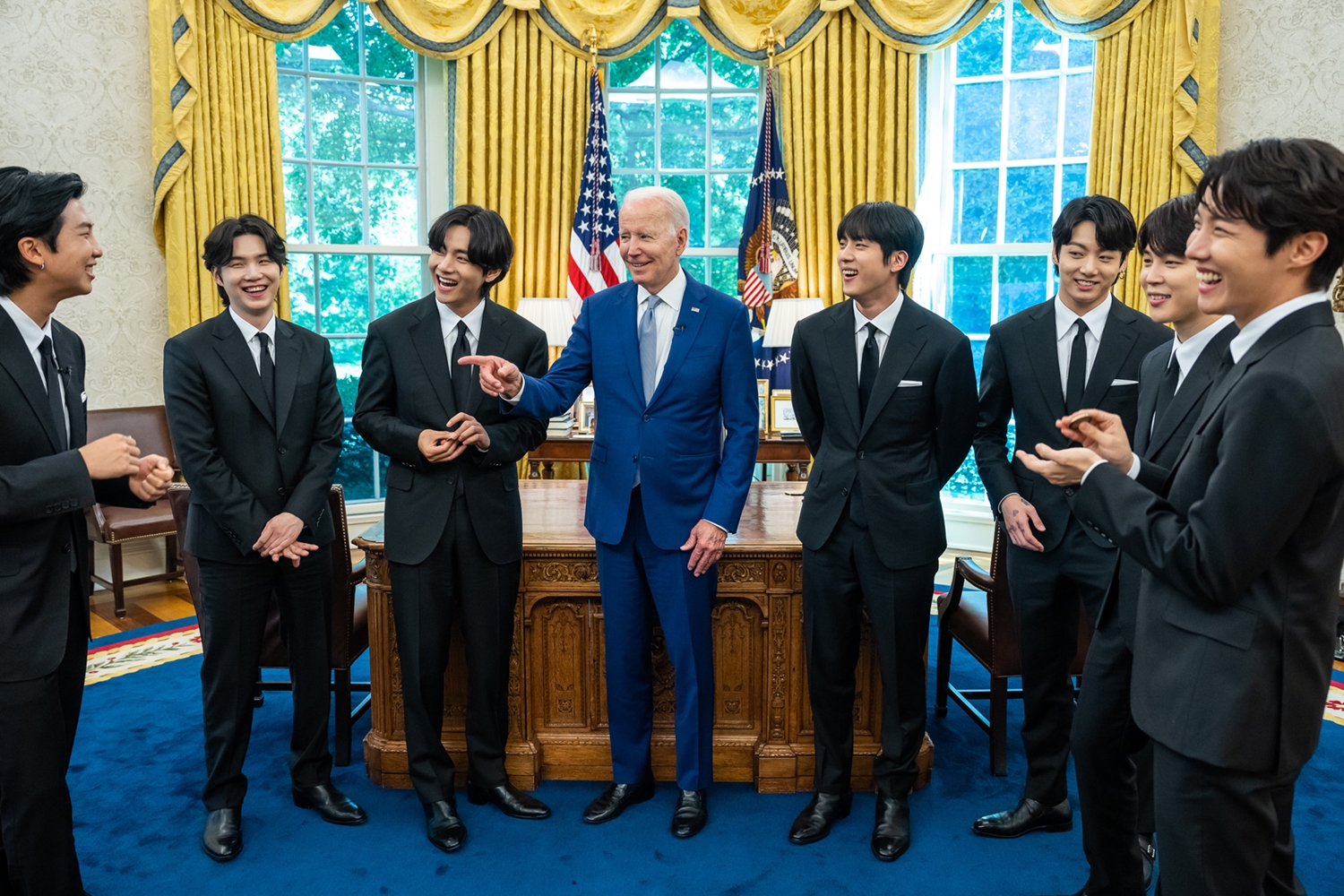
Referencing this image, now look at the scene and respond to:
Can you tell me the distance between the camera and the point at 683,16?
Result: 18.8ft

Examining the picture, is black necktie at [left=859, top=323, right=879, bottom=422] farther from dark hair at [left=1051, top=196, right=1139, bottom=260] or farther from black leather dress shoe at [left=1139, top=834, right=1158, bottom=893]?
black leather dress shoe at [left=1139, top=834, right=1158, bottom=893]

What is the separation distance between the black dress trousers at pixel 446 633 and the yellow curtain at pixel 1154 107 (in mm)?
4227

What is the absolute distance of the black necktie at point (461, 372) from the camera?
260 centimetres

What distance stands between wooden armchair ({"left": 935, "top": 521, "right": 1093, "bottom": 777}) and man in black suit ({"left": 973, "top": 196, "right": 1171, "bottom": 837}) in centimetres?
22

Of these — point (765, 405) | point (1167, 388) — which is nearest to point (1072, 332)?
point (1167, 388)

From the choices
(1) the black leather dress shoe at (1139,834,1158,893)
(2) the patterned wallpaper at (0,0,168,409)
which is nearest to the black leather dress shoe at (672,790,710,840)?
(1) the black leather dress shoe at (1139,834,1158,893)

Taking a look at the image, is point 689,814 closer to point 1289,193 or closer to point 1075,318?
point 1075,318

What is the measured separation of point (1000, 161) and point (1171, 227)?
397 centimetres

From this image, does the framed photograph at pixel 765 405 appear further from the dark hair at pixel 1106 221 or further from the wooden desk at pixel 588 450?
the dark hair at pixel 1106 221

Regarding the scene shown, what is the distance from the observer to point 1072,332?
2545mm

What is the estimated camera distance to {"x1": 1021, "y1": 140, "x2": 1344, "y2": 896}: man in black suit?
1.31m

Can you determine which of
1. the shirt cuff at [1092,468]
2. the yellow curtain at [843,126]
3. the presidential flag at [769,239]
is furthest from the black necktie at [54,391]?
the yellow curtain at [843,126]

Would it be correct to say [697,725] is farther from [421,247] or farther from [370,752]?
[421,247]

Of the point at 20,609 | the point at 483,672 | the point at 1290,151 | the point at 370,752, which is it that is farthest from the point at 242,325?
the point at 1290,151
